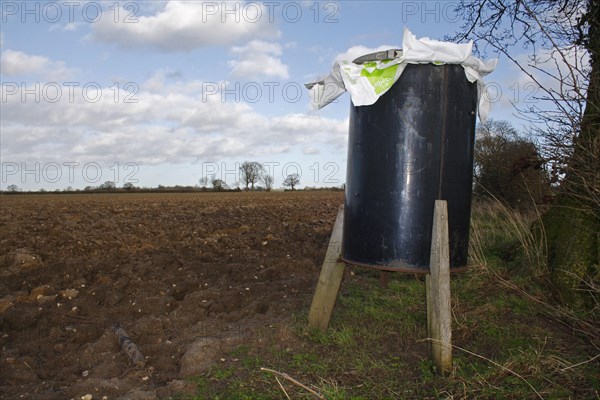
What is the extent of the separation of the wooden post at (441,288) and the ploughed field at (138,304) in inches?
42.0

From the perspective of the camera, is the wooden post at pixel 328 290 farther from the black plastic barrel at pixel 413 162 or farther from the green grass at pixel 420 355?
the black plastic barrel at pixel 413 162

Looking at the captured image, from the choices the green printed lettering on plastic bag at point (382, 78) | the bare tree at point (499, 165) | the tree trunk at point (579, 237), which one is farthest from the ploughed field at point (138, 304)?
the bare tree at point (499, 165)

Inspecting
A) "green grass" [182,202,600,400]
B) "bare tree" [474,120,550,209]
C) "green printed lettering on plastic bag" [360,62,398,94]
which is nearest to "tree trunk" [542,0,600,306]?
"green grass" [182,202,600,400]

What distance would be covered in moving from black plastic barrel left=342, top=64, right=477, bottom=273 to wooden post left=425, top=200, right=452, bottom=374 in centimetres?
10

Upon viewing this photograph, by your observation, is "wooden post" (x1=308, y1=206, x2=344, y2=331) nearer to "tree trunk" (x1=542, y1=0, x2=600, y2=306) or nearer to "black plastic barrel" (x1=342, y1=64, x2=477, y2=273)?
"black plastic barrel" (x1=342, y1=64, x2=477, y2=273)

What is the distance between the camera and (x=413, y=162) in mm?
3258

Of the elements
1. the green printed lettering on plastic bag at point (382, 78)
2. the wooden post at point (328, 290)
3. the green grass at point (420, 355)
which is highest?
the green printed lettering on plastic bag at point (382, 78)

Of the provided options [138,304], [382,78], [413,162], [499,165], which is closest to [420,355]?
[413,162]

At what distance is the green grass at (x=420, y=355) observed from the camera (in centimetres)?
292

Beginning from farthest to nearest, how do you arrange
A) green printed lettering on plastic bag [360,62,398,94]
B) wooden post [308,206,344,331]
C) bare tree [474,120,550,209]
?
1. bare tree [474,120,550,209]
2. wooden post [308,206,344,331]
3. green printed lettering on plastic bag [360,62,398,94]

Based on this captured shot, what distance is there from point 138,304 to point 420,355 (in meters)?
2.65

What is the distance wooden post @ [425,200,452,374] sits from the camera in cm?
316

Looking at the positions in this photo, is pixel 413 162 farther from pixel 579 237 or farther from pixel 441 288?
pixel 579 237

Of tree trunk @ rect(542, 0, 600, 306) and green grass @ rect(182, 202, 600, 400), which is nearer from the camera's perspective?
green grass @ rect(182, 202, 600, 400)
